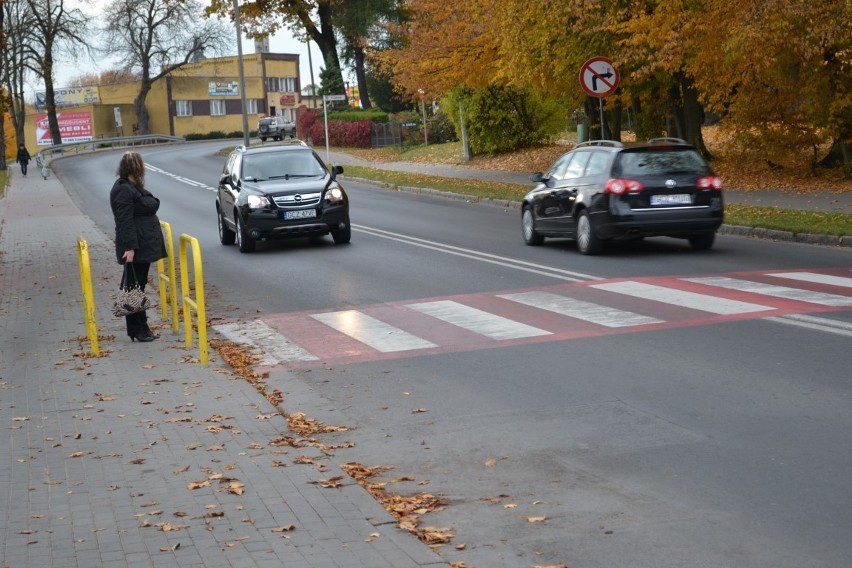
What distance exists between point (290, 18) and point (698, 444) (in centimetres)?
6418

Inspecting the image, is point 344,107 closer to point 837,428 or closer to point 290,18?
point 290,18

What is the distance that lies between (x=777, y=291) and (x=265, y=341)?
538 centimetres

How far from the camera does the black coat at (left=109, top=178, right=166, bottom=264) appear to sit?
11.6 metres

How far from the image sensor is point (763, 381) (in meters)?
8.58

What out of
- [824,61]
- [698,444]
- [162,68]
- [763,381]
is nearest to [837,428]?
[698,444]

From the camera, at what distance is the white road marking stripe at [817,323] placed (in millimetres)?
10344

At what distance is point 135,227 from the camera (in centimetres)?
1174

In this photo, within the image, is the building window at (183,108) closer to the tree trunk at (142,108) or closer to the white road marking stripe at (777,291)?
the tree trunk at (142,108)

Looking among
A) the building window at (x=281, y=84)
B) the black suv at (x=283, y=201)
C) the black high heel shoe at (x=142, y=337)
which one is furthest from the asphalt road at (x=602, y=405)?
the building window at (x=281, y=84)

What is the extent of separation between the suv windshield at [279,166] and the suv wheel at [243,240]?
Result: 3.41 ft

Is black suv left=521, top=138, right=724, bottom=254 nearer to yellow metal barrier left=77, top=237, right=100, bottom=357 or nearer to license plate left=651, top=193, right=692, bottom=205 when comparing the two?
license plate left=651, top=193, right=692, bottom=205

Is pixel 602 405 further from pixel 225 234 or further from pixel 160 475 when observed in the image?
pixel 225 234

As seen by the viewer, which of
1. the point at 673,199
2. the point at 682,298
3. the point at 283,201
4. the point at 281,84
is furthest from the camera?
the point at 281,84

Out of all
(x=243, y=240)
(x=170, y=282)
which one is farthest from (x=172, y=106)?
(x=170, y=282)
